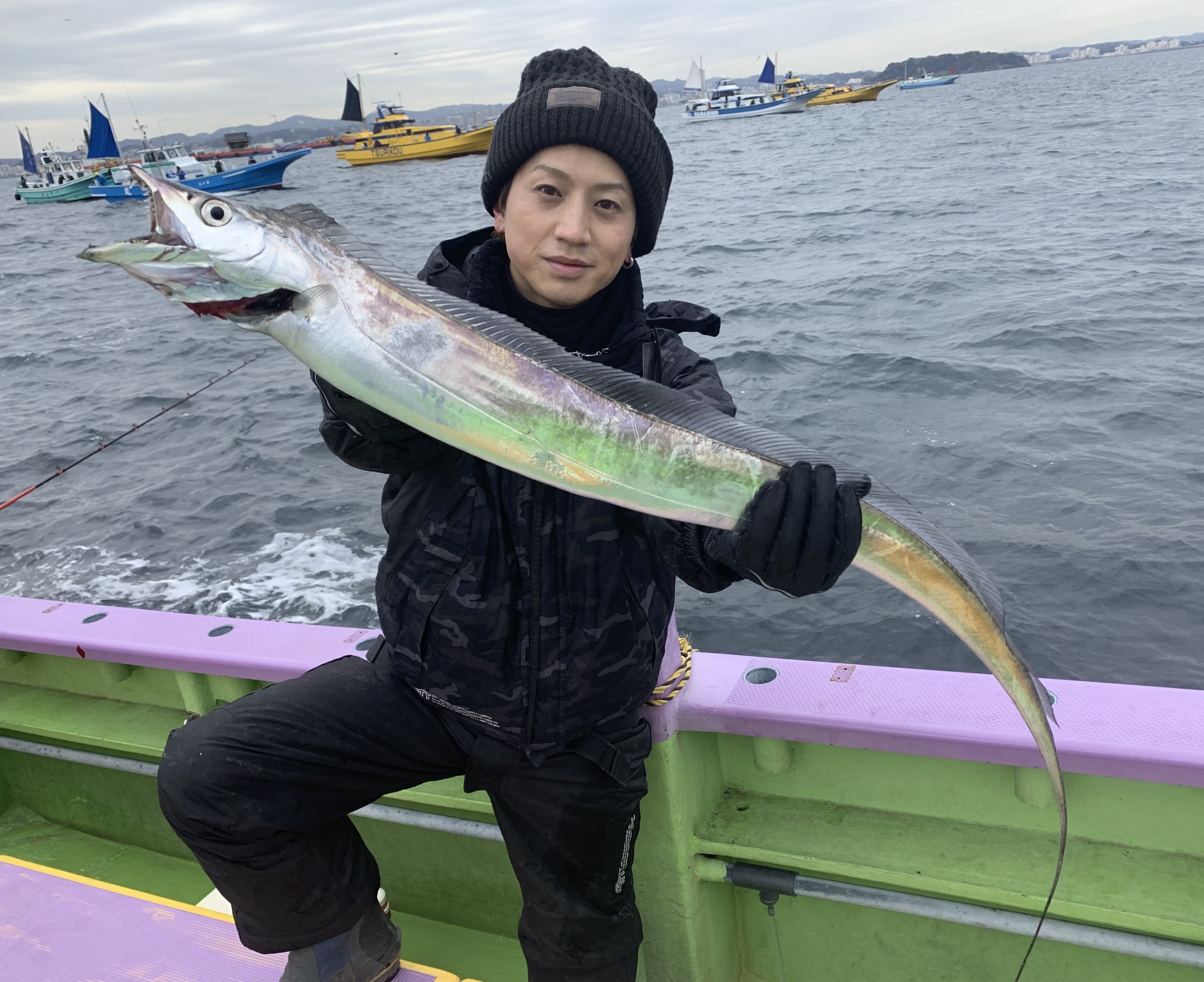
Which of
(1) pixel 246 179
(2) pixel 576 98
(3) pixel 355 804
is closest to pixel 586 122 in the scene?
(2) pixel 576 98

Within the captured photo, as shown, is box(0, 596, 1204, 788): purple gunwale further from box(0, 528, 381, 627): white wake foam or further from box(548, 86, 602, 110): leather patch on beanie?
box(0, 528, 381, 627): white wake foam

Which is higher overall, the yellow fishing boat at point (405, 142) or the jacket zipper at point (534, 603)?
the yellow fishing boat at point (405, 142)

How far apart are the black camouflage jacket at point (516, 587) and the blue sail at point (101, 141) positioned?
8749 cm

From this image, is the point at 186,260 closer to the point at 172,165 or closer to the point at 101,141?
the point at 172,165

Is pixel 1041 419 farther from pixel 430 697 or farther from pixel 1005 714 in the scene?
pixel 430 697

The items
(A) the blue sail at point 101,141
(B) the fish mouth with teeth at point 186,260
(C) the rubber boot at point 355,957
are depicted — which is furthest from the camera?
(A) the blue sail at point 101,141

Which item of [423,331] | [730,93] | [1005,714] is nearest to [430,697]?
[423,331]

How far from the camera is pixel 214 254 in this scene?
184 cm

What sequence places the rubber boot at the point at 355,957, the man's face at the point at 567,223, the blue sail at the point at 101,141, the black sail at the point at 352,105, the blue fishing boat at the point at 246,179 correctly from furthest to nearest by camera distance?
the black sail at the point at 352,105 < the blue sail at the point at 101,141 < the blue fishing boat at the point at 246,179 < the rubber boot at the point at 355,957 < the man's face at the point at 567,223

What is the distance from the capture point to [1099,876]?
8.74ft

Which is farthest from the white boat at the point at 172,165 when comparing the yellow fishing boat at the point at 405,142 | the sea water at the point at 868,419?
the sea water at the point at 868,419

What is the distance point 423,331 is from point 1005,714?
6.67ft

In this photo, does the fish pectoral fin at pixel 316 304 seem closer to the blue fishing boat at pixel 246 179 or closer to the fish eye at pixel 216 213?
the fish eye at pixel 216 213

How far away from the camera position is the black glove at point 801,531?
2086 mm
